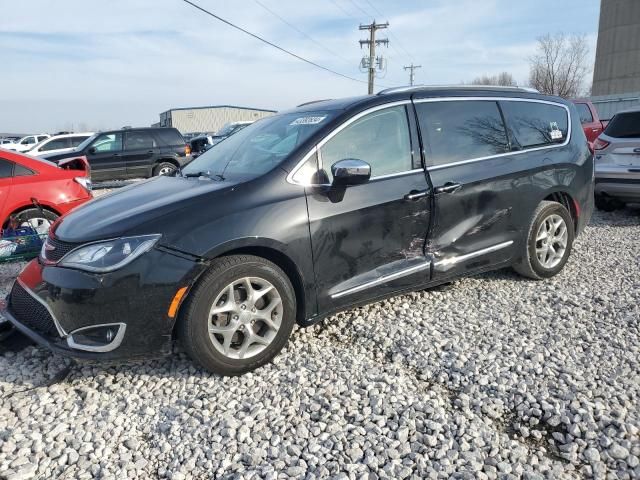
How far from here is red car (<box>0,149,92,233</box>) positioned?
20.2ft

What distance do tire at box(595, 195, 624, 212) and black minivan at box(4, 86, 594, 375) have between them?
379 centimetres

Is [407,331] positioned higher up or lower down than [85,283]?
lower down

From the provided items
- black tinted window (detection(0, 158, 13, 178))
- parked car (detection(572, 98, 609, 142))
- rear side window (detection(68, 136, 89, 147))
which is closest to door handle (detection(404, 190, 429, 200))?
black tinted window (detection(0, 158, 13, 178))

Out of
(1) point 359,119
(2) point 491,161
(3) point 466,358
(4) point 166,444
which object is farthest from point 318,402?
(2) point 491,161

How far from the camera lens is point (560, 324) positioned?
3744 millimetres

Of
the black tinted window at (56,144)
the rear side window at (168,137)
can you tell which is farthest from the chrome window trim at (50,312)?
the black tinted window at (56,144)

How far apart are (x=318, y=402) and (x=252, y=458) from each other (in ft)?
1.82

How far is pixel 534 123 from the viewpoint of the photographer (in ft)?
15.1

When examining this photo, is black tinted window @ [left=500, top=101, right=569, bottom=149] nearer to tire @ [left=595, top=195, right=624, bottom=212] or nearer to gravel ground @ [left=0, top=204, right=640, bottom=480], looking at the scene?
gravel ground @ [left=0, top=204, right=640, bottom=480]

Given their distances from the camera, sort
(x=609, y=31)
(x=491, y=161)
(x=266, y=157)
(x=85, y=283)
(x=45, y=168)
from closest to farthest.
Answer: (x=85, y=283), (x=266, y=157), (x=491, y=161), (x=45, y=168), (x=609, y=31)

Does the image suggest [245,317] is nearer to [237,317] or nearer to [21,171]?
[237,317]

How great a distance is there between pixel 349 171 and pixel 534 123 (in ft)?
7.78

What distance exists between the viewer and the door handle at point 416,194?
364 centimetres

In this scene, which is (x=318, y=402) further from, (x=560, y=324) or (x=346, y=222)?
(x=560, y=324)
